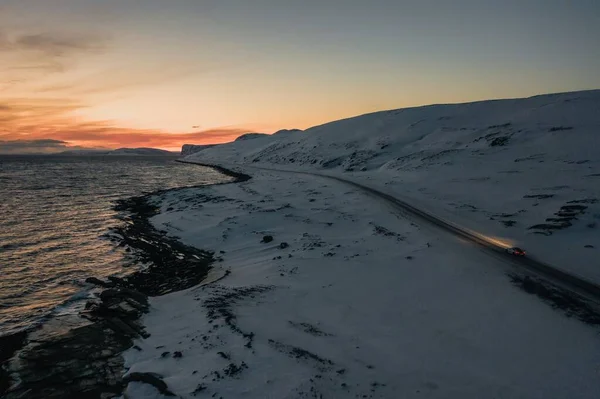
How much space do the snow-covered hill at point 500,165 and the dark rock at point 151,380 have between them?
23.9 meters

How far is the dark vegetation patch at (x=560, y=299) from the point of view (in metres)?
17.9

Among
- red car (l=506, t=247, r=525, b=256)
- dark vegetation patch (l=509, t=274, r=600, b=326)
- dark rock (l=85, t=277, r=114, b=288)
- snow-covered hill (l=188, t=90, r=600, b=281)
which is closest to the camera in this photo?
dark vegetation patch (l=509, t=274, r=600, b=326)

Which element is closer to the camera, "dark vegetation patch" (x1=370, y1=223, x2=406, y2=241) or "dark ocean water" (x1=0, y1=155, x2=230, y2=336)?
"dark ocean water" (x1=0, y1=155, x2=230, y2=336)

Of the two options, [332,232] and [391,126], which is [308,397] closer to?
[332,232]

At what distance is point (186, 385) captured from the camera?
43.3 ft

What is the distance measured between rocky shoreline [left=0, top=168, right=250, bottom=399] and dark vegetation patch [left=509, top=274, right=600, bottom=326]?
17.8 meters

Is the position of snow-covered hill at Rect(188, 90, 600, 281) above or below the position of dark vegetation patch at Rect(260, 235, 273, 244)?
above

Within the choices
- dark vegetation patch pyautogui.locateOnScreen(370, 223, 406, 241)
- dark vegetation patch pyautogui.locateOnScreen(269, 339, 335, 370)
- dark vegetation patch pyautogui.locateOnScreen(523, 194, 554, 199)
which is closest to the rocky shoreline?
dark vegetation patch pyautogui.locateOnScreen(269, 339, 335, 370)

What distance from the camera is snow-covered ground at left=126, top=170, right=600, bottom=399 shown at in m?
13.4

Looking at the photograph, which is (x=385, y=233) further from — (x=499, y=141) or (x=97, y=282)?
(x=499, y=141)

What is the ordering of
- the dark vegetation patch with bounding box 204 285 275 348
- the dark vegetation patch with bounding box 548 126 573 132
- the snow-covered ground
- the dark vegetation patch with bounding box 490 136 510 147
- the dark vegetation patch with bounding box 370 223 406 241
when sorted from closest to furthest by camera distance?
the snow-covered ground, the dark vegetation patch with bounding box 204 285 275 348, the dark vegetation patch with bounding box 370 223 406 241, the dark vegetation patch with bounding box 548 126 573 132, the dark vegetation patch with bounding box 490 136 510 147

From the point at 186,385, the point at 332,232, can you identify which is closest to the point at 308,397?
the point at 186,385

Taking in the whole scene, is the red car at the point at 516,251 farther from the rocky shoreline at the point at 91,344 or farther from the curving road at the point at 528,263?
the rocky shoreline at the point at 91,344

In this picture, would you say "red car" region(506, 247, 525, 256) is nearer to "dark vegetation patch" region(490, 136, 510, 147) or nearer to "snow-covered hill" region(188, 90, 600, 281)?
"snow-covered hill" region(188, 90, 600, 281)
